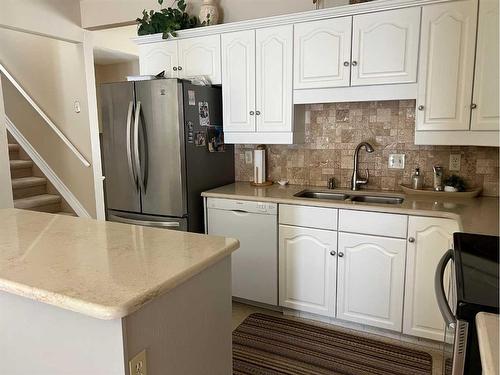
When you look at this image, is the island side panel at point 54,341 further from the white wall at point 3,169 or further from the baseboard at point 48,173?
the baseboard at point 48,173

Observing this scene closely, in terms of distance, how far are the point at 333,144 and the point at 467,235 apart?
1502 mm

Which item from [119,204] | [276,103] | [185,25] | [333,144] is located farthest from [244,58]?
[119,204]

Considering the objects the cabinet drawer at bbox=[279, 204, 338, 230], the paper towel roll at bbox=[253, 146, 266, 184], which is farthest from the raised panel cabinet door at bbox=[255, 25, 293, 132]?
the cabinet drawer at bbox=[279, 204, 338, 230]

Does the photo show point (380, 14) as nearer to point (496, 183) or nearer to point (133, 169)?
point (496, 183)

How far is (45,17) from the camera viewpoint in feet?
12.0

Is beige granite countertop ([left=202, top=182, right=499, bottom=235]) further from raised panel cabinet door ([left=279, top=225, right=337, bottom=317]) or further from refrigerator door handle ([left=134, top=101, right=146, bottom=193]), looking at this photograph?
refrigerator door handle ([left=134, top=101, right=146, bottom=193])

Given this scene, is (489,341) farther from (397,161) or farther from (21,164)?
(21,164)

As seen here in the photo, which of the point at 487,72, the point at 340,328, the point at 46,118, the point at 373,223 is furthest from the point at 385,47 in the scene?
the point at 46,118

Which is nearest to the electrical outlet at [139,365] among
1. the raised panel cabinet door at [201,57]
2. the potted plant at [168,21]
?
the raised panel cabinet door at [201,57]

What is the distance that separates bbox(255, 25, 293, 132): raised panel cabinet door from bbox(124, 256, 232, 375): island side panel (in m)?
1.64

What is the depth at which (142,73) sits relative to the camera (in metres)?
3.29

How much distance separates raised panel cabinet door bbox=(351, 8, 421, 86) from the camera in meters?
2.35

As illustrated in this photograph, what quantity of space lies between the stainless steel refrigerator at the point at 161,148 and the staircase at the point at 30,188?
1630 millimetres

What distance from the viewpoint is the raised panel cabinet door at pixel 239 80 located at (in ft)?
9.32
